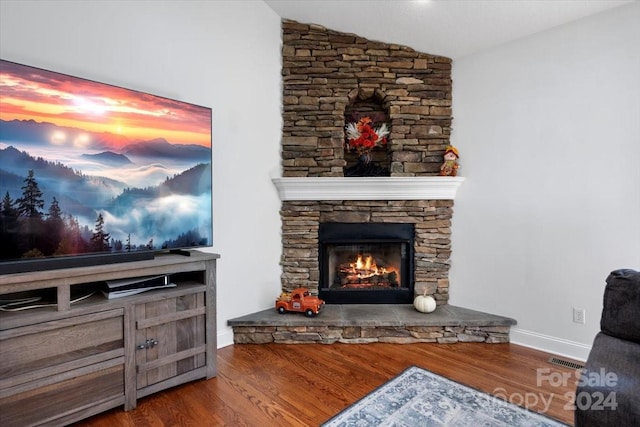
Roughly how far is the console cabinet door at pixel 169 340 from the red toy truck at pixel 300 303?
0.83m

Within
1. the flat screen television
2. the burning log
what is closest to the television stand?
the flat screen television

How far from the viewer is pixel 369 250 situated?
3240 mm

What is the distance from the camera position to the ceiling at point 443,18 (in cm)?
234

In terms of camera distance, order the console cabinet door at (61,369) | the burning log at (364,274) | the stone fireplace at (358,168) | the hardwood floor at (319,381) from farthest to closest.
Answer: the burning log at (364,274) → the stone fireplace at (358,168) → the hardwood floor at (319,381) → the console cabinet door at (61,369)

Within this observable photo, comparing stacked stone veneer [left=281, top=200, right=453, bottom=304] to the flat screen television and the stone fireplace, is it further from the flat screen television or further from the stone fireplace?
the flat screen television

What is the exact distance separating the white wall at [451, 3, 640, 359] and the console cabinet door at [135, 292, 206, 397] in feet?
7.68

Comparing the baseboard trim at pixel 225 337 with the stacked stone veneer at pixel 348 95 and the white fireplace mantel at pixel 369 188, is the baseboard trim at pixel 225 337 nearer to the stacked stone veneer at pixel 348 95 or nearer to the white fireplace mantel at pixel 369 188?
the white fireplace mantel at pixel 369 188

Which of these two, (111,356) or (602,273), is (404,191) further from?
(111,356)

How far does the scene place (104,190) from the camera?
184 centimetres

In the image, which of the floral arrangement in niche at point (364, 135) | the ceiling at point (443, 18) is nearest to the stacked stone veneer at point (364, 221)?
the floral arrangement in niche at point (364, 135)

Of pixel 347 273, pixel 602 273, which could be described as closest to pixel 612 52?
pixel 602 273

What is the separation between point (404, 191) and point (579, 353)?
1820mm

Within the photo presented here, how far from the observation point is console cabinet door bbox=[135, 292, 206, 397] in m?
1.85

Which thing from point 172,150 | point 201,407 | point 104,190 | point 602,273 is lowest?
point 201,407
